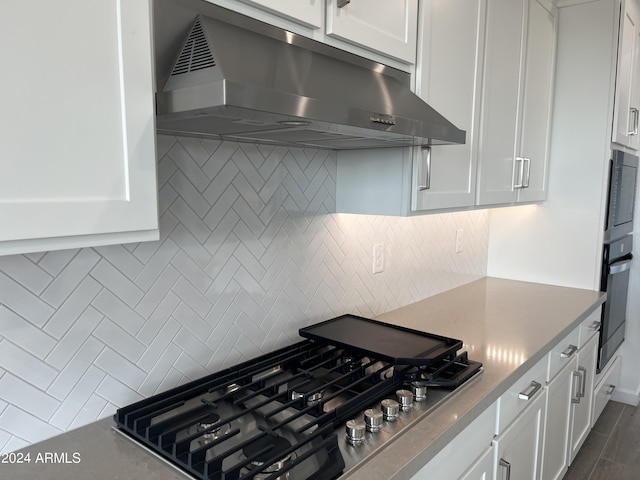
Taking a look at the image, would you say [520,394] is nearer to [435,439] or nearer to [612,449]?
[435,439]

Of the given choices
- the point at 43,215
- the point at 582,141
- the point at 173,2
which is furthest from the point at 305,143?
the point at 582,141

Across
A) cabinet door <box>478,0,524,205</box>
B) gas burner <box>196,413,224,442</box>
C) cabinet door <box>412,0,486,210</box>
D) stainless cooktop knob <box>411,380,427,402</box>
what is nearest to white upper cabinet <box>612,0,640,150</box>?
cabinet door <box>478,0,524,205</box>

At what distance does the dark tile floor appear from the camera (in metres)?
2.48

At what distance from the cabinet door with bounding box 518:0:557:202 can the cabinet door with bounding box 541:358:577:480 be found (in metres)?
0.86

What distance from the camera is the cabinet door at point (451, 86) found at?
1.52 meters

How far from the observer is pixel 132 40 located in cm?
81

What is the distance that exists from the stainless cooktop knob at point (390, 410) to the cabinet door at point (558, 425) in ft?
3.24

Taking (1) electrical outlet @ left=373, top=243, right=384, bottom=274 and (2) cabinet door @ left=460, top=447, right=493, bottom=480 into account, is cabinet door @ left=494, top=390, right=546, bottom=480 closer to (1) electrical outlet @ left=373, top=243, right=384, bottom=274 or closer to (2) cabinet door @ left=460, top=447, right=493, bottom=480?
(2) cabinet door @ left=460, top=447, right=493, bottom=480

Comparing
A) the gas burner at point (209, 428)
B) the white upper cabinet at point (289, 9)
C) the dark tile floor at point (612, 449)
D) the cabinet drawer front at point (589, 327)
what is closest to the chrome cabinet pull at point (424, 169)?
the white upper cabinet at point (289, 9)

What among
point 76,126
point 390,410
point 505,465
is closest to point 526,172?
point 505,465

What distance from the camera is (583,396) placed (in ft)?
7.69

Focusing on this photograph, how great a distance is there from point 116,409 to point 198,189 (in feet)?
1.96

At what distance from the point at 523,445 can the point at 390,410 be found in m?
0.82

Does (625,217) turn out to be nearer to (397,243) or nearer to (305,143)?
(397,243)
